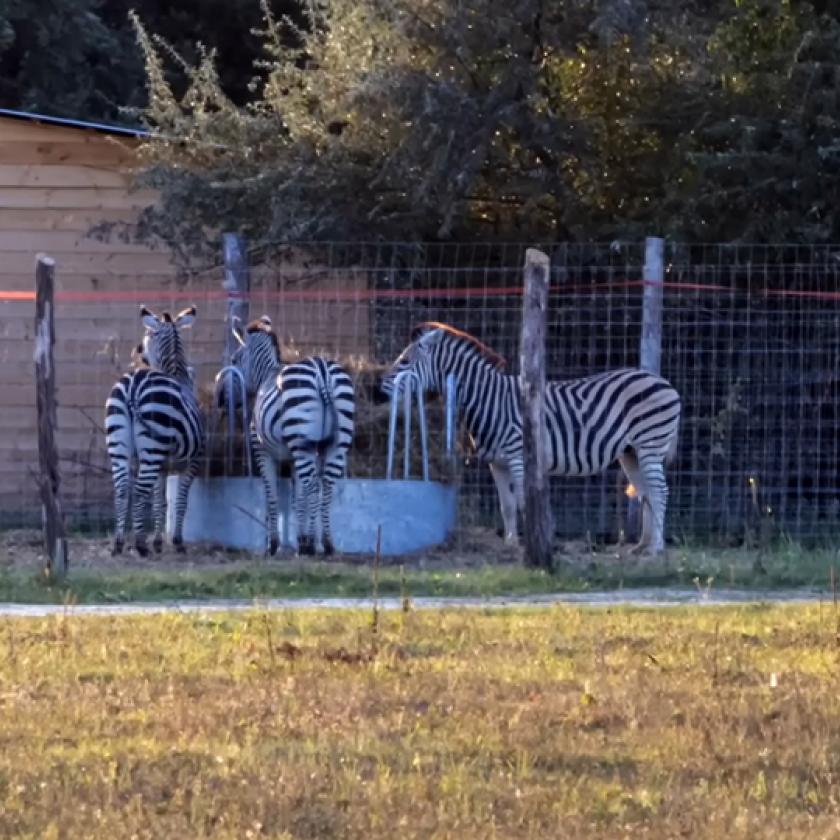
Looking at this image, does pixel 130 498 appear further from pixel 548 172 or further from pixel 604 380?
pixel 548 172

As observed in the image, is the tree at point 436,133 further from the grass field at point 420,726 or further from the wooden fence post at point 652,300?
the grass field at point 420,726

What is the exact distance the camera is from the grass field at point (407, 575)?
1222cm

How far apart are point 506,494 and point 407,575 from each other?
310cm

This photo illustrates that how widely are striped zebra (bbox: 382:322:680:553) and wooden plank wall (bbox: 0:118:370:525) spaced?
1428 mm

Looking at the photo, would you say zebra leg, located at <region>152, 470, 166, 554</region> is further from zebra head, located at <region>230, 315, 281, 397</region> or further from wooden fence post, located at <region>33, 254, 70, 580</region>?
wooden fence post, located at <region>33, 254, 70, 580</region>

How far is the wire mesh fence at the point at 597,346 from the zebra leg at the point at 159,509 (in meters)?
0.45

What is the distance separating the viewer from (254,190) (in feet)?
59.8

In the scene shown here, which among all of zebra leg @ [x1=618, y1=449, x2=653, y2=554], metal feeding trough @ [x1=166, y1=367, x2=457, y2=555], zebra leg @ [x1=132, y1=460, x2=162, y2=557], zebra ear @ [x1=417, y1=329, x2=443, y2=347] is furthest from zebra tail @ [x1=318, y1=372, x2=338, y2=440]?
zebra leg @ [x1=618, y1=449, x2=653, y2=554]

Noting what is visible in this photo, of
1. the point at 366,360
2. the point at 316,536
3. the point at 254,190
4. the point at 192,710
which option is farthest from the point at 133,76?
the point at 192,710

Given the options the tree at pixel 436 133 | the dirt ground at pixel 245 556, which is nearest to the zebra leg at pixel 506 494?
the dirt ground at pixel 245 556

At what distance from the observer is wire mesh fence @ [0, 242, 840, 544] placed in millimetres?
15977

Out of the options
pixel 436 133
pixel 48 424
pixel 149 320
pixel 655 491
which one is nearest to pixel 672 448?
pixel 655 491

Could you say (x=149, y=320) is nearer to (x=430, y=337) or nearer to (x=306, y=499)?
(x=306, y=499)

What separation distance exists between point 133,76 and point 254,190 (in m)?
10.9
